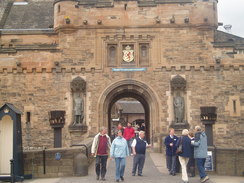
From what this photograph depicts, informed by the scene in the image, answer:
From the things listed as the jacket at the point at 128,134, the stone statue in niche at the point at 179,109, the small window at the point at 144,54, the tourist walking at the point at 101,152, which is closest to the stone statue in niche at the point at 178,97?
the stone statue in niche at the point at 179,109

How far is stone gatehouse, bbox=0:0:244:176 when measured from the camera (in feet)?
64.4

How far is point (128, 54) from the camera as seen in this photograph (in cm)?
2028

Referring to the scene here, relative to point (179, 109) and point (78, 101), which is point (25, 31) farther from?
point (179, 109)

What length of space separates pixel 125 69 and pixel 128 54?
0.87 metres

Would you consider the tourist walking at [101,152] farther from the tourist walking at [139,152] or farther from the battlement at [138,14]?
the battlement at [138,14]

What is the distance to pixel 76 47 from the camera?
20203 millimetres

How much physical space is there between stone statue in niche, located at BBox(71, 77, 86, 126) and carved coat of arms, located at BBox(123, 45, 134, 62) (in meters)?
2.62

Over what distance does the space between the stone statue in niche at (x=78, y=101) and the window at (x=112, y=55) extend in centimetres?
185

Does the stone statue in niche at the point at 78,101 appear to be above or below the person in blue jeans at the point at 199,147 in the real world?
above

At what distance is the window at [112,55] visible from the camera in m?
20.3

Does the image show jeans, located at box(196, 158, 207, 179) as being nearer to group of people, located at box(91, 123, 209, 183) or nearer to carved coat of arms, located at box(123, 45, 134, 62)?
Result: group of people, located at box(91, 123, 209, 183)

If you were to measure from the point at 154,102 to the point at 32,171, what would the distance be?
9.48m

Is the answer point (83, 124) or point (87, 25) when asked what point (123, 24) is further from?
point (83, 124)

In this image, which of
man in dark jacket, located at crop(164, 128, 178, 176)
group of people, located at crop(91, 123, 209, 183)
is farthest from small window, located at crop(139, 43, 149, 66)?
group of people, located at crop(91, 123, 209, 183)
